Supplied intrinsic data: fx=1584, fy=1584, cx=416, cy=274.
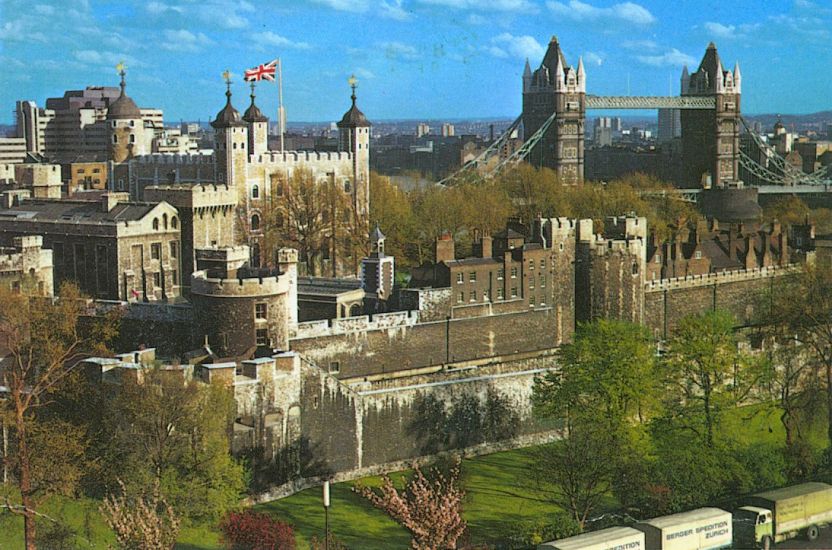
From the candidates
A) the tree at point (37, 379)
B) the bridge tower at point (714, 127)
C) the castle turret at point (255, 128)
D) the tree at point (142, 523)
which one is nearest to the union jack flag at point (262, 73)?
the castle turret at point (255, 128)

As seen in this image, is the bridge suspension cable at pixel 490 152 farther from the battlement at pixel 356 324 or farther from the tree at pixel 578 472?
the tree at pixel 578 472

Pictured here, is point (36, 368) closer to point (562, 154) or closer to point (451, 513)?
point (451, 513)

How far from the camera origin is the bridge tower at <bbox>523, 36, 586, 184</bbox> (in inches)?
3949

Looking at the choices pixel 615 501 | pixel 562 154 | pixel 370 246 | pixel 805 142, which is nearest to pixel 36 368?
pixel 615 501

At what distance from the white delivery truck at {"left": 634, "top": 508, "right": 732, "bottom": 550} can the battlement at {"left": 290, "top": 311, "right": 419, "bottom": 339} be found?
12901 mm

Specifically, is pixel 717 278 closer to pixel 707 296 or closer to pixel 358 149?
pixel 707 296

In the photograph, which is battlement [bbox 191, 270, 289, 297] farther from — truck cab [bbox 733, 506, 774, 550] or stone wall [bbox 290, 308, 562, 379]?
truck cab [bbox 733, 506, 774, 550]

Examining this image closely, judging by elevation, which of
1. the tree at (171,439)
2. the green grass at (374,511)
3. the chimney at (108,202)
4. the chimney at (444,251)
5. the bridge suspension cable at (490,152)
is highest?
the bridge suspension cable at (490,152)

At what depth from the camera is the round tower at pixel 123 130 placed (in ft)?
251

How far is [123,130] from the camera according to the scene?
252 feet

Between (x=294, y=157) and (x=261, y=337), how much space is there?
26114 mm

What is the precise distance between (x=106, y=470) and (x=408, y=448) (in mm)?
9258

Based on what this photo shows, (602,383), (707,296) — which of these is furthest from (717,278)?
(602,383)

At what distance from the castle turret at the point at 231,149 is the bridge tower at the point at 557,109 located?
1514 inches
